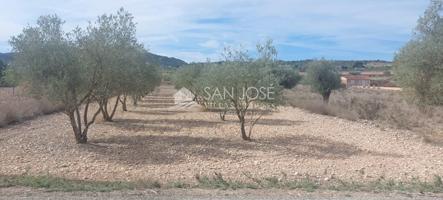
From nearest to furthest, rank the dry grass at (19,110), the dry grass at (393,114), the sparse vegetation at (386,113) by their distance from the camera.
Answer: the dry grass at (19,110)
the dry grass at (393,114)
the sparse vegetation at (386,113)

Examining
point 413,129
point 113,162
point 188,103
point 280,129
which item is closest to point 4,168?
point 113,162

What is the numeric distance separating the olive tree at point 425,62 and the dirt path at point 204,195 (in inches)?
399

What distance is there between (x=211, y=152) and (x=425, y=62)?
8305mm

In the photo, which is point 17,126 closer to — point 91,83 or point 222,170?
point 91,83

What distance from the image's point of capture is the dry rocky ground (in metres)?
11.4

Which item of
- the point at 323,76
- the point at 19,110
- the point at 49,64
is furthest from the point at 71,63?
the point at 323,76

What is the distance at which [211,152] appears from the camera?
14617mm

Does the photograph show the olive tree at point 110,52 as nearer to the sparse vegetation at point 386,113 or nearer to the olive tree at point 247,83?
the olive tree at point 247,83

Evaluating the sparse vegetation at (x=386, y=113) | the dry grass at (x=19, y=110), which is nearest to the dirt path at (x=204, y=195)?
the dry grass at (x=19, y=110)

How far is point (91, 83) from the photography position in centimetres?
1586

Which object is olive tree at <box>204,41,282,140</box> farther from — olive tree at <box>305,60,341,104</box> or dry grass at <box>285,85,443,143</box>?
olive tree at <box>305,60,341,104</box>

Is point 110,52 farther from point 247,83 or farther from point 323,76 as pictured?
point 323,76

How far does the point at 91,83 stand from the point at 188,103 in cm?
2548

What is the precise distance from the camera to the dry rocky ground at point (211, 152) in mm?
11414
